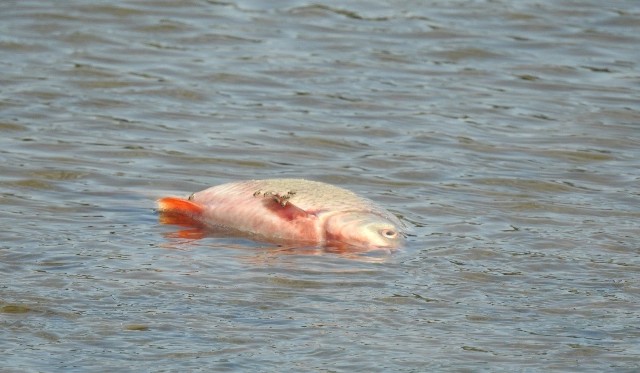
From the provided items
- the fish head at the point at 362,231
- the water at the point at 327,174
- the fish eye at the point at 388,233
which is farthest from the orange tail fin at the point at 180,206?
the fish eye at the point at 388,233

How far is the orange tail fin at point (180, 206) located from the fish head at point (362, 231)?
77 centimetres

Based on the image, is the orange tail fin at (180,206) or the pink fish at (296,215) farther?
the orange tail fin at (180,206)

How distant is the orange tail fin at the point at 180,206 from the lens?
7.57 meters

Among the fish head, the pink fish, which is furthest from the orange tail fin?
A: the fish head

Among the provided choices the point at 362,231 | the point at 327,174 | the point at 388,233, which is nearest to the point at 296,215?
the point at 362,231

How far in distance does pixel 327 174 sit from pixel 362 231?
1.77m

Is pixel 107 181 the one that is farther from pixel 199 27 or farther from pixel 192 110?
pixel 199 27

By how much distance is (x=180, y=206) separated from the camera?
7.60 metres

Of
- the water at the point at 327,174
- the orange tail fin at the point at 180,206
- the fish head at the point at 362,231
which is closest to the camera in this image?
the water at the point at 327,174

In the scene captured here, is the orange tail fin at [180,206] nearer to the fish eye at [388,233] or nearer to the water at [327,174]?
the water at [327,174]

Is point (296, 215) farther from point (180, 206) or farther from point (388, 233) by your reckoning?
point (180, 206)

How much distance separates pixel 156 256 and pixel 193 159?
87.0 inches

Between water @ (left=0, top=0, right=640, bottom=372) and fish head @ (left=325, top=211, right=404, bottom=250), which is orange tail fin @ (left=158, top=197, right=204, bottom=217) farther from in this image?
fish head @ (left=325, top=211, right=404, bottom=250)

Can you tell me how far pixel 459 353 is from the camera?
5539 millimetres
